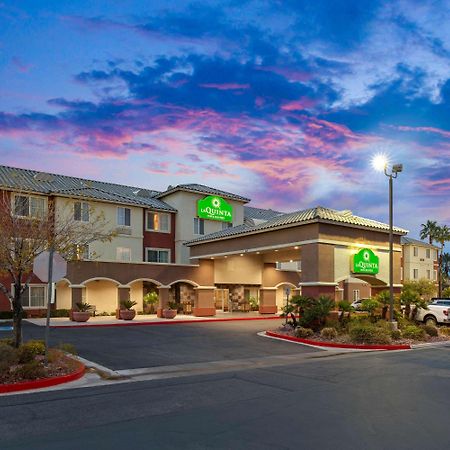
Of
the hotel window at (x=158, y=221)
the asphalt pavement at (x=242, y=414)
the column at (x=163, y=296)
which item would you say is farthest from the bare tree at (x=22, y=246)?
the hotel window at (x=158, y=221)

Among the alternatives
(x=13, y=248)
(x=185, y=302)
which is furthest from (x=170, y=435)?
(x=185, y=302)

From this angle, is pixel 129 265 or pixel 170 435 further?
pixel 129 265

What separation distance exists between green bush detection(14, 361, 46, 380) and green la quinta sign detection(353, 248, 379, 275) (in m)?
18.0

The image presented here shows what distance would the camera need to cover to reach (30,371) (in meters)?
11.2

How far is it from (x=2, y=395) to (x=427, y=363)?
40.3 feet

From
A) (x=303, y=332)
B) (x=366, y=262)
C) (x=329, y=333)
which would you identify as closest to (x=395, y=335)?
(x=329, y=333)

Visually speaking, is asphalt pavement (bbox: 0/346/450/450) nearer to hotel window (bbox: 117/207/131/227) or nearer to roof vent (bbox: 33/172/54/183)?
hotel window (bbox: 117/207/131/227)

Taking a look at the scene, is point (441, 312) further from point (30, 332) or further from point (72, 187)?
point (72, 187)

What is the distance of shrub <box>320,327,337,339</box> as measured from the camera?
21.4 m

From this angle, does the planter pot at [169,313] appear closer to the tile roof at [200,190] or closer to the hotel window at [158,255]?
the hotel window at [158,255]

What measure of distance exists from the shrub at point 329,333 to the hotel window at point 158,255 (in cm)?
2236

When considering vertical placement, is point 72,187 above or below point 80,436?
above

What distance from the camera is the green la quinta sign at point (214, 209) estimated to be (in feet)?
142

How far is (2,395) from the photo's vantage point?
10188mm
